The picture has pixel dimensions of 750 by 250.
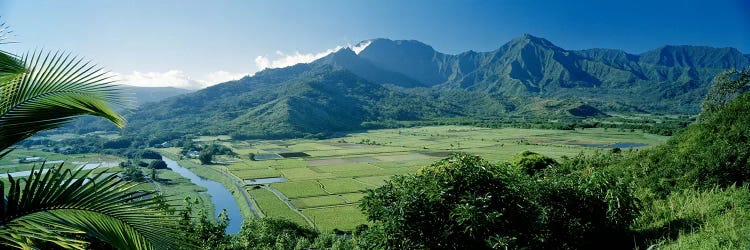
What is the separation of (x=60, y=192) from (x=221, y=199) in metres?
57.5

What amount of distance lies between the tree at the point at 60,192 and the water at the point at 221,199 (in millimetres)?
39693

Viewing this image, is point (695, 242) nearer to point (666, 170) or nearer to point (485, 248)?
point (485, 248)

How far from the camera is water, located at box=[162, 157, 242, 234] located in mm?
45375

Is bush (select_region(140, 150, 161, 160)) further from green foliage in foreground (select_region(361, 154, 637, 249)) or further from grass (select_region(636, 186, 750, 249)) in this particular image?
grass (select_region(636, 186, 750, 249))

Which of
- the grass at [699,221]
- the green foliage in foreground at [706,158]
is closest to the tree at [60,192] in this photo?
the grass at [699,221]

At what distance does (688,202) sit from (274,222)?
91.0ft

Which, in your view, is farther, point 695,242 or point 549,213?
point 549,213

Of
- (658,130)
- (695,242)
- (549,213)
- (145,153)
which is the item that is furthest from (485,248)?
(658,130)

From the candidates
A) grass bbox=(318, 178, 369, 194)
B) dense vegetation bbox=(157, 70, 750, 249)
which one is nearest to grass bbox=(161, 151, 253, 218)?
grass bbox=(318, 178, 369, 194)

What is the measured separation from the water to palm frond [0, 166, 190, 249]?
40.3 m

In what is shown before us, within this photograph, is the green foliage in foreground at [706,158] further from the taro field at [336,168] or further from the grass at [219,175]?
the grass at [219,175]

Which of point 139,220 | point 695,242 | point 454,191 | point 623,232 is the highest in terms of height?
point 139,220

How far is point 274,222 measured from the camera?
32781 mm

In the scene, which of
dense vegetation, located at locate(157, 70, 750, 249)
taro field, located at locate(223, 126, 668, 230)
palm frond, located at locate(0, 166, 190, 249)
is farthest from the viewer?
taro field, located at locate(223, 126, 668, 230)
